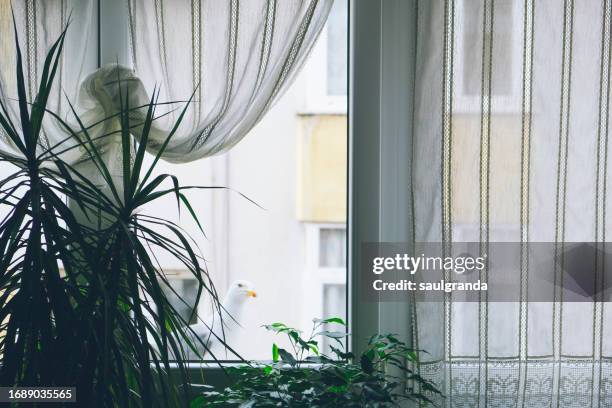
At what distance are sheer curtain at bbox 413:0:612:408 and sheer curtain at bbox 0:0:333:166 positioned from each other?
1.35 feet

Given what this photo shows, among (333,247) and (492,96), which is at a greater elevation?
(492,96)

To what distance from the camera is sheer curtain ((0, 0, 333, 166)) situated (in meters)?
1.98

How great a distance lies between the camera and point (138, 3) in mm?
2021

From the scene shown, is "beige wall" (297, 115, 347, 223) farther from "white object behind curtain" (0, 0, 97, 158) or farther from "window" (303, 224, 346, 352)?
"white object behind curtain" (0, 0, 97, 158)

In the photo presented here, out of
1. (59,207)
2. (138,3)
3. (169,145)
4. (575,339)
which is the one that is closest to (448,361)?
(575,339)

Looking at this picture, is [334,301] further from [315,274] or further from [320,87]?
[320,87]

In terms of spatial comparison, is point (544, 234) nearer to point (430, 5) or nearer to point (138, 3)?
point (430, 5)

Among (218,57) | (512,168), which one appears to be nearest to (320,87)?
(218,57)

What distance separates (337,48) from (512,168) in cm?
68

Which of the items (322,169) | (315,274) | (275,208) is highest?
(322,169)

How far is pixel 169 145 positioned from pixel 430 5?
2.86 feet

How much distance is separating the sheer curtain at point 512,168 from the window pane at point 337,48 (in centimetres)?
29

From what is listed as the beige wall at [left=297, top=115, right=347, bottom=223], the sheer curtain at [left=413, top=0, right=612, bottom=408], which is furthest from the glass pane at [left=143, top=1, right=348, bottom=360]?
the sheer curtain at [left=413, top=0, right=612, bottom=408]

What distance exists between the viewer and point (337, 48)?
221 centimetres
